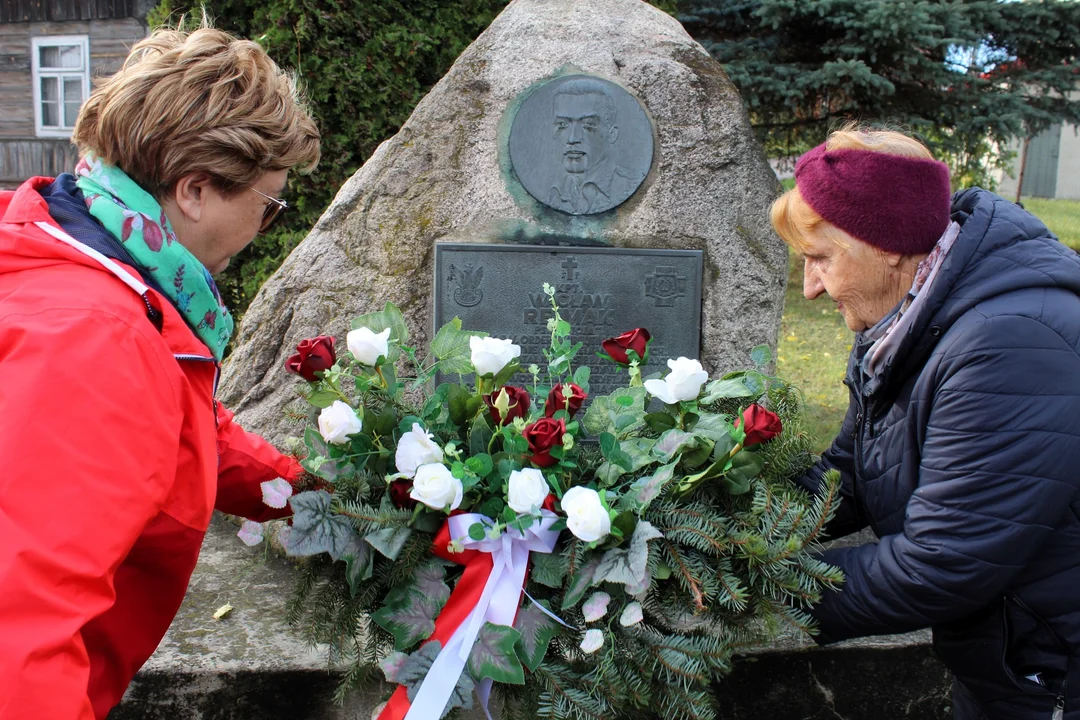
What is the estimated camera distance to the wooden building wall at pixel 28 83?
1105 cm

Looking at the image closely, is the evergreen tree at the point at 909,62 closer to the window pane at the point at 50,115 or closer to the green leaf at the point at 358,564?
the green leaf at the point at 358,564

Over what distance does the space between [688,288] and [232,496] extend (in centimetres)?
171

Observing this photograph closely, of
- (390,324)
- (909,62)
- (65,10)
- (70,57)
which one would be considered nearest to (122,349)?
(390,324)

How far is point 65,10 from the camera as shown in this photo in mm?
11070

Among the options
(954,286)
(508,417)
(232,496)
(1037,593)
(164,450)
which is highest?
(954,286)

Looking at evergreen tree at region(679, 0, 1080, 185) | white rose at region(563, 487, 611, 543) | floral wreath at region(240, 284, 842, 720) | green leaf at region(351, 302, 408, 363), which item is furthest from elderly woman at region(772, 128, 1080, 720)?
evergreen tree at region(679, 0, 1080, 185)

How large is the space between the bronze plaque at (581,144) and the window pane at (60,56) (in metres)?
10.4

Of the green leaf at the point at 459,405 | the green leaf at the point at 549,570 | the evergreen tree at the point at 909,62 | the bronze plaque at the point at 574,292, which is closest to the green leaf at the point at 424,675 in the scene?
the green leaf at the point at 549,570

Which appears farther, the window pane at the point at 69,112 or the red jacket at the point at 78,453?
the window pane at the point at 69,112

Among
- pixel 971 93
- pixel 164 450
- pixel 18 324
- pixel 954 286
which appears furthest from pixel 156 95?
pixel 971 93

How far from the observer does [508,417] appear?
5.55ft

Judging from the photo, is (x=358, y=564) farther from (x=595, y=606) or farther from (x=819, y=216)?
(x=819, y=216)

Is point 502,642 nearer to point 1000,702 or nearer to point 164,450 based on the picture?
point 164,450

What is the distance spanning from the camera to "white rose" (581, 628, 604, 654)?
5.03ft
